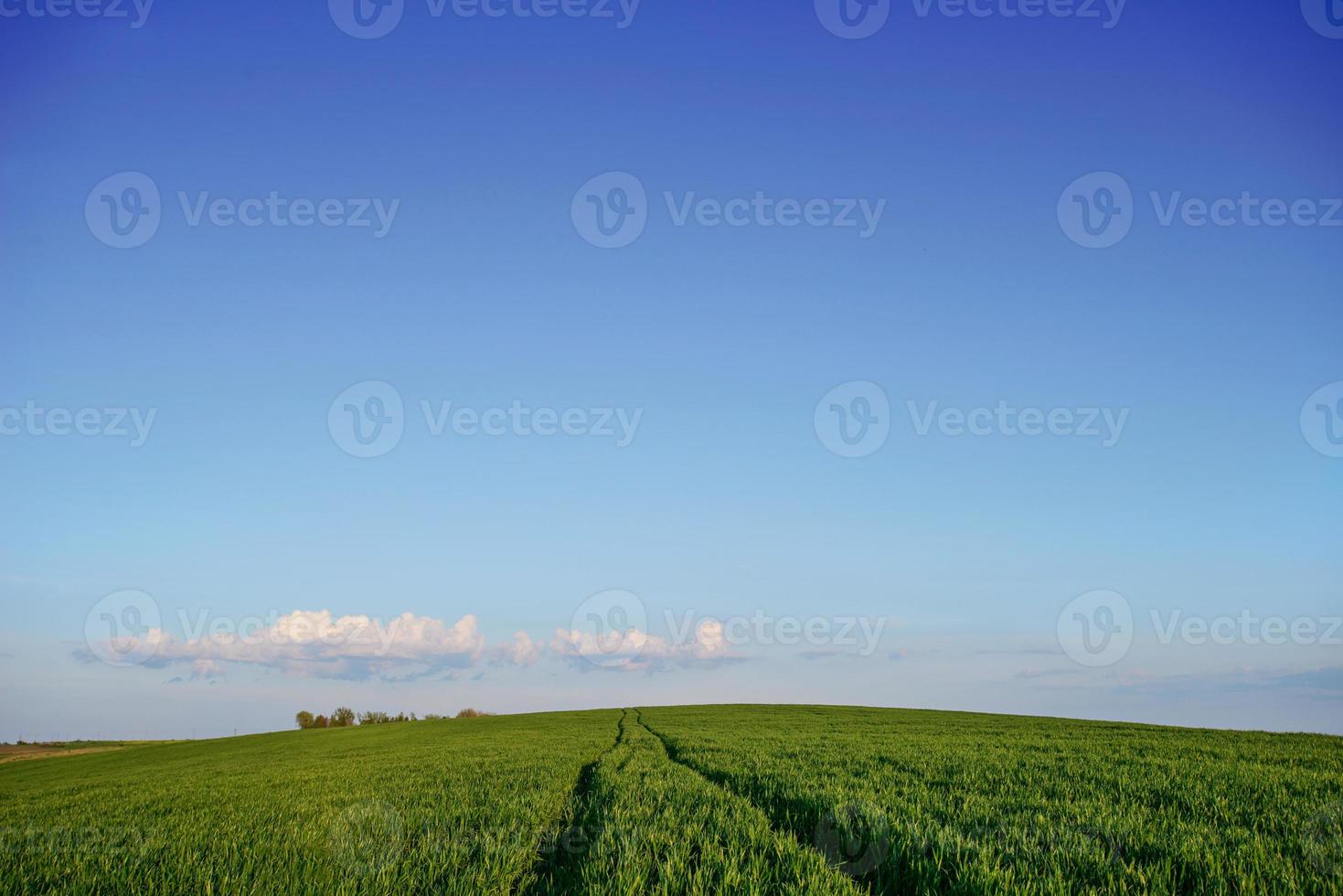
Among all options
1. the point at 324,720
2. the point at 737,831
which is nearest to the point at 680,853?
the point at 737,831

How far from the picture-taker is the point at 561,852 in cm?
845

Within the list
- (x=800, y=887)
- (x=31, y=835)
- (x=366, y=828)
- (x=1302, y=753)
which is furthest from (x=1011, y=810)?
(x=1302, y=753)

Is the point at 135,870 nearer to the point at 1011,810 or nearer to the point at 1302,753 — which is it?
the point at 1011,810

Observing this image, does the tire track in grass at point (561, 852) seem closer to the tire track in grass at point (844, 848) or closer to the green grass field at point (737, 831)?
the green grass field at point (737, 831)

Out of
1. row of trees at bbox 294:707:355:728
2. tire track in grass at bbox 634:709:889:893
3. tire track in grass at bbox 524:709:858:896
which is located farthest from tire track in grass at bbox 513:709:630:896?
row of trees at bbox 294:707:355:728

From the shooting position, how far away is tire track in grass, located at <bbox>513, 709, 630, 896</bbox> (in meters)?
7.02

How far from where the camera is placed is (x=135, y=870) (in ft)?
23.9

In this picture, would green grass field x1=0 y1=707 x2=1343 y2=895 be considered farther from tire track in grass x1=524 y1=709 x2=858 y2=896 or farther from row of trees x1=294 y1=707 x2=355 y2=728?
row of trees x1=294 y1=707 x2=355 y2=728

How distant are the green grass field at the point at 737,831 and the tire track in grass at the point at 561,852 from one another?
41 mm

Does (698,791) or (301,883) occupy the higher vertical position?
(301,883)

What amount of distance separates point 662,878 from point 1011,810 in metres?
5.90

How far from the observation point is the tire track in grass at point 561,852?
23.0ft

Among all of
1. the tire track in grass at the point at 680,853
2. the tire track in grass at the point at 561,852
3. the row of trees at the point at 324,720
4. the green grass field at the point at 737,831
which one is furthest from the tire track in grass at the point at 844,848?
the row of trees at the point at 324,720

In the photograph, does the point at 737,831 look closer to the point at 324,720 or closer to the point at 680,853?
the point at 680,853
